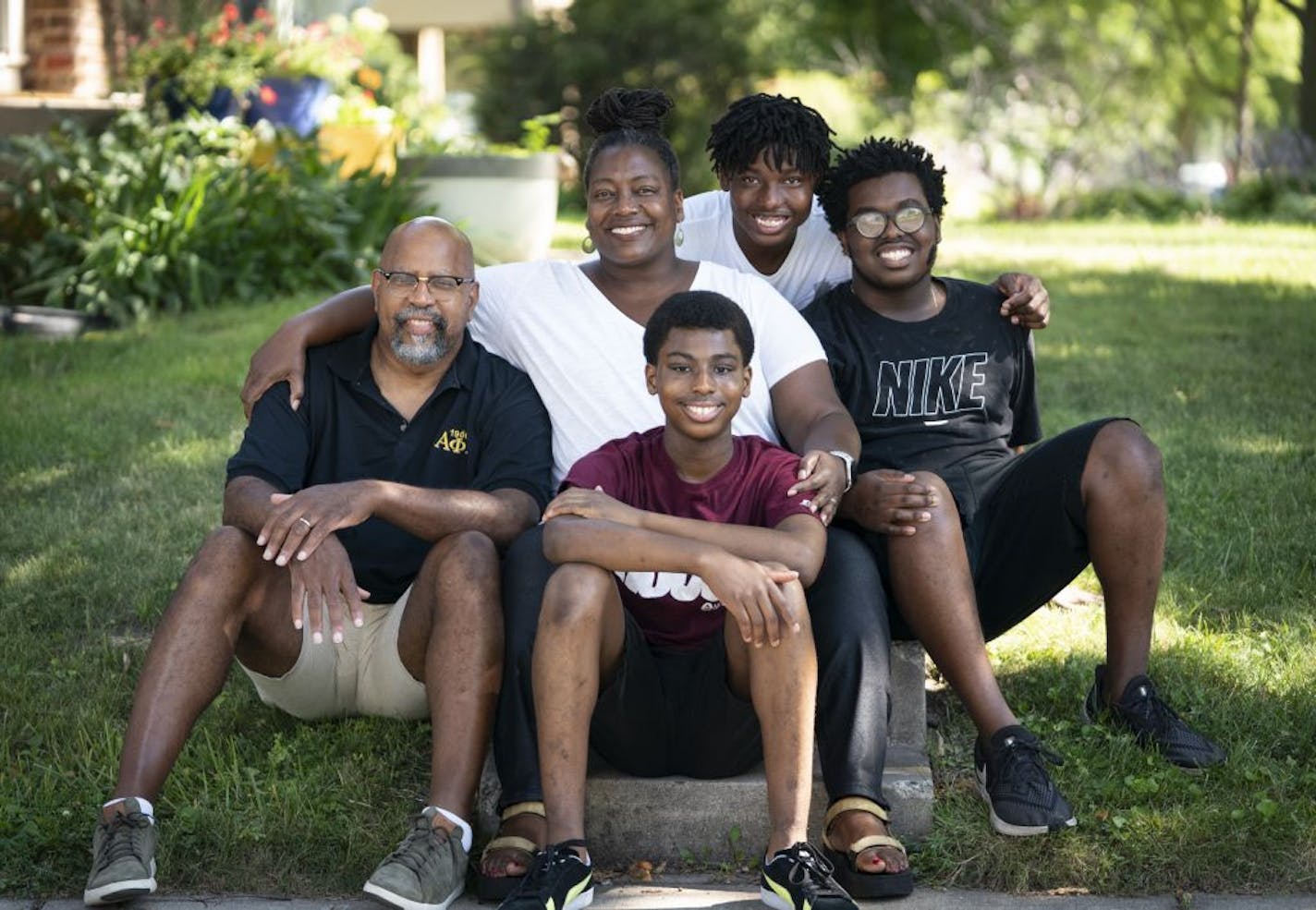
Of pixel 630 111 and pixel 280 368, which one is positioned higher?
pixel 630 111

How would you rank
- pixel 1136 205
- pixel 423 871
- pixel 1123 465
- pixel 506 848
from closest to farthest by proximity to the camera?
pixel 423 871 → pixel 506 848 → pixel 1123 465 → pixel 1136 205

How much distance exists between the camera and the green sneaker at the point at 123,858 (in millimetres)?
3211

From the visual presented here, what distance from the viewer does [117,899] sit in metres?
3.29

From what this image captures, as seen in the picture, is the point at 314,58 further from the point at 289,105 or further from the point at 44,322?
the point at 44,322

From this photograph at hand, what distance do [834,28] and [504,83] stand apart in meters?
11.1

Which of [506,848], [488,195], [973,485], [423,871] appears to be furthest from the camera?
[488,195]

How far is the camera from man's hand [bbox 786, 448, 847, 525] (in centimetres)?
346

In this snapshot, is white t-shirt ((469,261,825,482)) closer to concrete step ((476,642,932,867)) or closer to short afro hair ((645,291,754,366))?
short afro hair ((645,291,754,366))

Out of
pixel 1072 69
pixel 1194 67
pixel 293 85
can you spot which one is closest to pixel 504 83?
pixel 293 85

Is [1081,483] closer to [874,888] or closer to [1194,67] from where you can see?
[874,888]

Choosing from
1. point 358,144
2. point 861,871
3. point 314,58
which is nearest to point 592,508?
point 861,871

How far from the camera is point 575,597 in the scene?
10.8ft

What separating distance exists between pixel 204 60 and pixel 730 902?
27.1 ft

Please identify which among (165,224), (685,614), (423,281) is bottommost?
(685,614)
